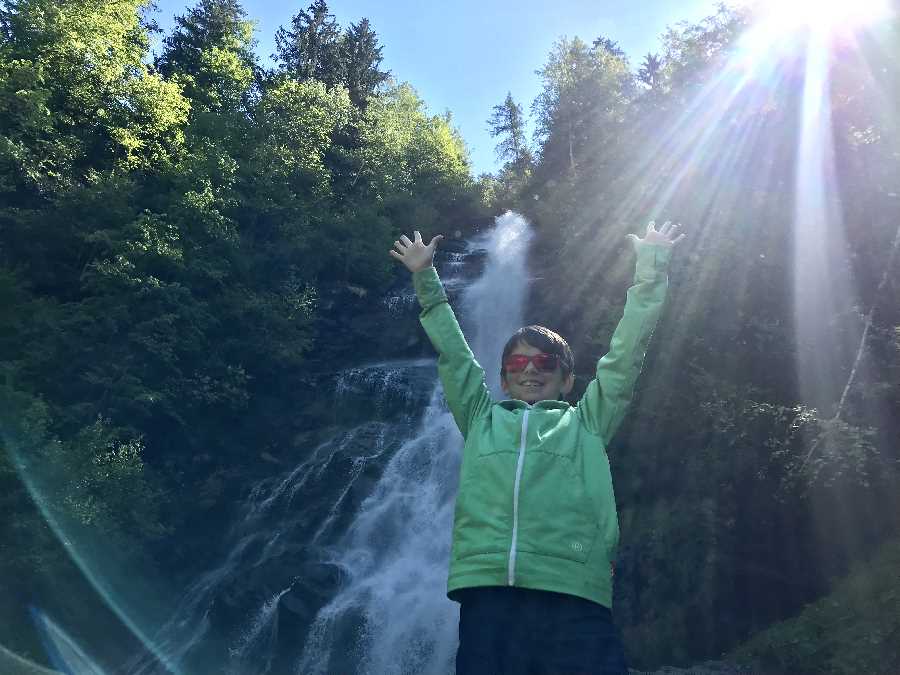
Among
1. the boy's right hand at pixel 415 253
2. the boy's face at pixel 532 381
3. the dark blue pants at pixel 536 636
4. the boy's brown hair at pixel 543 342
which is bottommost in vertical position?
the dark blue pants at pixel 536 636

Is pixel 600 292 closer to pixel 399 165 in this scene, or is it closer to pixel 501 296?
pixel 501 296

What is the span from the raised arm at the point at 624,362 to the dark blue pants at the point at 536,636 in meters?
0.71

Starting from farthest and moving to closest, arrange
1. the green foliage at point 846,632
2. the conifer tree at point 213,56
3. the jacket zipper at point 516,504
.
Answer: the conifer tree at point 213,56, the green foliage at point 846,632, the jacket zipper at point 516,504

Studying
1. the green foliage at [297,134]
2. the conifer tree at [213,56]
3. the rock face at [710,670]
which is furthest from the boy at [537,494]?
the conifer tree at [213,56]

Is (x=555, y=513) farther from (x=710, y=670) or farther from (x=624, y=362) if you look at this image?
(x=710, y=670)

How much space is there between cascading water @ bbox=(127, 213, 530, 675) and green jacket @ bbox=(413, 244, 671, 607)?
30.4 feet

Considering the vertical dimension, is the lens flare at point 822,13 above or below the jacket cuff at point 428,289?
below

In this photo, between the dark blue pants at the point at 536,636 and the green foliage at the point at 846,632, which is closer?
the dark blue pants at the point at 536,636

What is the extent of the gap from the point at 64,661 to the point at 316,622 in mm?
4661

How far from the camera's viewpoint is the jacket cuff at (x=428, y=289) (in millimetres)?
3041

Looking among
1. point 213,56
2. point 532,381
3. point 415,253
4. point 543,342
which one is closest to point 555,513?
point 532,381

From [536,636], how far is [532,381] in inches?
40.2

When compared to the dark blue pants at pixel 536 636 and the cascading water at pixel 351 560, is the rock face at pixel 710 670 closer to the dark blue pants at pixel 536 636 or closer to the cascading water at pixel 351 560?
the cascading water at pixel 351 560

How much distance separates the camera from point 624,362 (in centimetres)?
280
